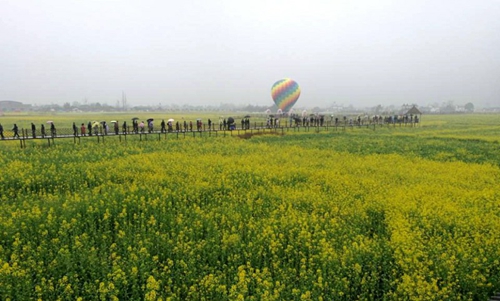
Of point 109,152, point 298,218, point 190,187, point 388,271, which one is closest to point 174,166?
point 190,187

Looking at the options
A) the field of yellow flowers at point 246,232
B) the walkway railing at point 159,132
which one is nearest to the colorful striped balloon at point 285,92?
the walkway railing at point 159,132

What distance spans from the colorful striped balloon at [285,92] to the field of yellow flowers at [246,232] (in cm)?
5877

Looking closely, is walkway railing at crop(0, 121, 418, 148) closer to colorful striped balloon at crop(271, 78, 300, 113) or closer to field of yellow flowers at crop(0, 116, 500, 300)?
field of yellow flowers at crop(0, 116, 500, 300)

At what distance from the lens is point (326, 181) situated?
16891mm

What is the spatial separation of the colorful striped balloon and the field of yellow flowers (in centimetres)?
5877

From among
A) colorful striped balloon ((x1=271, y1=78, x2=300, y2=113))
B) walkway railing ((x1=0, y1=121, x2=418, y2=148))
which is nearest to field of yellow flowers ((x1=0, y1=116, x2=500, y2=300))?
walkway railing ((x1=0, y1=121, x2=418, y2=148))

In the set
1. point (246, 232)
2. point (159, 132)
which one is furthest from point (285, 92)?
point (246, 232)

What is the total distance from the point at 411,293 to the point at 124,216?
874 centimetres

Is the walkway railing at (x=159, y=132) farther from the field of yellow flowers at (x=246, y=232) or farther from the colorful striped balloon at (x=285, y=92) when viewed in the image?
the colorful striped balloon at (x=285, y=92)

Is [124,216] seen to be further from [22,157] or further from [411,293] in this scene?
[22,157]

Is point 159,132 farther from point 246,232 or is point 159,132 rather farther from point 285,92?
point 285,92

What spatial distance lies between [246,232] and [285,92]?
228ft

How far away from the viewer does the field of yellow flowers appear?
25.0 feet

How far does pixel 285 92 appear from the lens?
3061 inches
